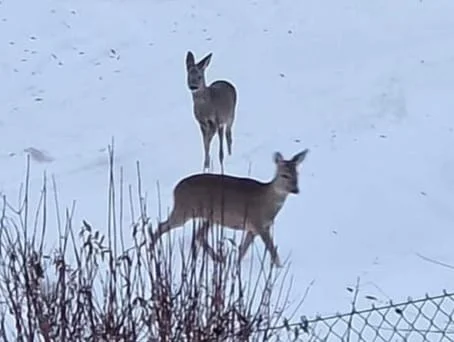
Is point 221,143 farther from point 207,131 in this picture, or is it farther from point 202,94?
point 202,94

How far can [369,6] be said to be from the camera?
1788 cm

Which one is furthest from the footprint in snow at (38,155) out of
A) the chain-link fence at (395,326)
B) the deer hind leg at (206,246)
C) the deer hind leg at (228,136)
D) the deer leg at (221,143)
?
the deer hind leg at (206,246)

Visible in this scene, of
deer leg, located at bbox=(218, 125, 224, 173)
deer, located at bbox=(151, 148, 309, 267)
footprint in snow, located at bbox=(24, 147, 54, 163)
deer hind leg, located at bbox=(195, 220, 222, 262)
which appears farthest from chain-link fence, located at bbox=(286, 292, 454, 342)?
footprint in snow, located at bbox=(24, 147, 54, 163)

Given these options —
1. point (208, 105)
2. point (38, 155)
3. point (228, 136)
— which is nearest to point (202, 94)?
point (208, 105)

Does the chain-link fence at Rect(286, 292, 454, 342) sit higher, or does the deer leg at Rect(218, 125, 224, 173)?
the deer leg at Rect(218, 125, 224, 173)

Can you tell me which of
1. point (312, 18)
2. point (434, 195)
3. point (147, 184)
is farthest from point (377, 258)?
point (312, 18)

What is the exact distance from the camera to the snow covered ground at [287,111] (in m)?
11.0

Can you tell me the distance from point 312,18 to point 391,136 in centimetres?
395

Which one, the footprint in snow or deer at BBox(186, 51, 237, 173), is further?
deer at BBox(186, 51, 237, 173)

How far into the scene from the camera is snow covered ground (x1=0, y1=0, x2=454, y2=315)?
11.0m

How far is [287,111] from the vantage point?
585 inches

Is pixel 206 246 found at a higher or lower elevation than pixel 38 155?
higher

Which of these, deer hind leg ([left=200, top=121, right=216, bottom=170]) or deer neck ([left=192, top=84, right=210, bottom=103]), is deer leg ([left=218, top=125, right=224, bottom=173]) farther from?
deer neck ([left=192, top=84, right=210, bottom=103])

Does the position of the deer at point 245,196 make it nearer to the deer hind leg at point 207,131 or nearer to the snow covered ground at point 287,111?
the snow covered ground at point 287,111
